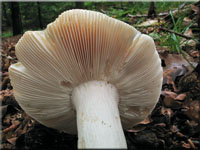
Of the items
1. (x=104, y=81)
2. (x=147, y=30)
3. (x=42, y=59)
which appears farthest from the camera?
(x=147, y=30)

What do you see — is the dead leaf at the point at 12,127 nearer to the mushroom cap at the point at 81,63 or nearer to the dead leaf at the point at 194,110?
the mushroom cap at the point at 81,63

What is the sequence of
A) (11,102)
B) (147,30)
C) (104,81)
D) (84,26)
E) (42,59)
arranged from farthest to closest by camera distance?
1. (147,30)
2. (11,102)
3. (104,81)
4. (42,59)
5. (84,26)

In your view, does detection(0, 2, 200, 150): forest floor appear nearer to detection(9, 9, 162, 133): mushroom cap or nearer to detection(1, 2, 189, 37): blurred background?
detection(9, 9, 162, 133): mushroom cap

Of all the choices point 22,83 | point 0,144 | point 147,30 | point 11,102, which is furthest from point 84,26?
point 147,30

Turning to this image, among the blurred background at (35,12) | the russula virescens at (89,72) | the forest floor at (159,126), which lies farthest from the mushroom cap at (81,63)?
the blurred background at (35,12)

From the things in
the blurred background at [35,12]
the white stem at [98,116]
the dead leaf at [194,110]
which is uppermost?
the white stem at [98,116]

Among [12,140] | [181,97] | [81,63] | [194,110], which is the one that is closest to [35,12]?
[12,140]

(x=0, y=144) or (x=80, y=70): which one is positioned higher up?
(x=80, y=70)

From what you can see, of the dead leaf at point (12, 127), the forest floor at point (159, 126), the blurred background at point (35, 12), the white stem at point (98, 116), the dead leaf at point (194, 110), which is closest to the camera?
the white stem at point (98, 116)

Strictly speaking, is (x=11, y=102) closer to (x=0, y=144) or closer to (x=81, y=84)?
(x=0, y=144)
